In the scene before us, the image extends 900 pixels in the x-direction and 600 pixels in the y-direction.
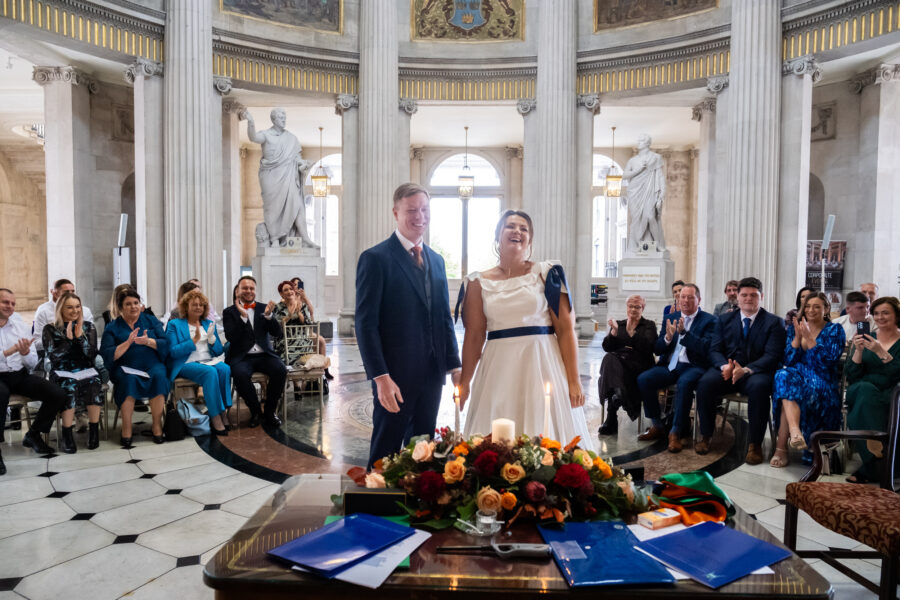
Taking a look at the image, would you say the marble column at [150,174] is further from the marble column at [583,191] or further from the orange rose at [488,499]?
the orange rose at [488,499]

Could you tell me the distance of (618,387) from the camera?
5.68 meters

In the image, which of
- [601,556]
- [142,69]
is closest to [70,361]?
[601,556]

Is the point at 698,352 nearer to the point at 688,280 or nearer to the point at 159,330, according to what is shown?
the point at 159,330

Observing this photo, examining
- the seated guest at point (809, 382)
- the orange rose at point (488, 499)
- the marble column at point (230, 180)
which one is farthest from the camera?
the marble column at point (230, 180)

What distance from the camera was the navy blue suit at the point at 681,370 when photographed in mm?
5336

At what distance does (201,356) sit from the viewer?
5.95 m

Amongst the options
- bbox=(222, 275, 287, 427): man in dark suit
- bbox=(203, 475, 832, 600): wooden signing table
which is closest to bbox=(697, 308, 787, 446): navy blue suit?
bbox=(203, 475, 832, 600): wooden signing table

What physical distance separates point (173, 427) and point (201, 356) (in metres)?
0.75

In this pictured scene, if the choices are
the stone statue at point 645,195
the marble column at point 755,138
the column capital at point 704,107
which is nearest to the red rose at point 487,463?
the marble column at point 755,138

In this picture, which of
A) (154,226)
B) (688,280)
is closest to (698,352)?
(154,226)

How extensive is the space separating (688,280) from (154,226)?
16.4 meters

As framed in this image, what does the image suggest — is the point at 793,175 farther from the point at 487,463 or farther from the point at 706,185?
the point at 487,463

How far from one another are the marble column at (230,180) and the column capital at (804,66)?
10.9m

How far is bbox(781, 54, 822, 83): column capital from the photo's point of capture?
32.2 feet
